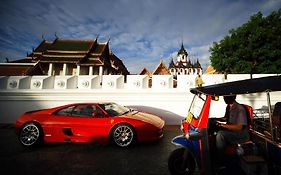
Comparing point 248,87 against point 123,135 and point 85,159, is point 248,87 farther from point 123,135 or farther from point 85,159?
point 85,159

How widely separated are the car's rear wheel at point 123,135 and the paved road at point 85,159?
186 mm

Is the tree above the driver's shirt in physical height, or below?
above

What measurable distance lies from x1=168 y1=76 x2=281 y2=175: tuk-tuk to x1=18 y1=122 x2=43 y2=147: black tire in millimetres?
3996

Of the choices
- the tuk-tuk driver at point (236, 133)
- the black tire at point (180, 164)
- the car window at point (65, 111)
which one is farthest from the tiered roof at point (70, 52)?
the tuk-tuk driver at point (236, 133)

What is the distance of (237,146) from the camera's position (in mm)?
2746

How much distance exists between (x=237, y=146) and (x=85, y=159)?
312cm

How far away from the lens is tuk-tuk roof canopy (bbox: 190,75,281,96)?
245 cm

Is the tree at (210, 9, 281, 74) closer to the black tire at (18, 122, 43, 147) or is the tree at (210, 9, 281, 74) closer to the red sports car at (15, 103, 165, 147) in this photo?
the red sports car at (15, 103, 165, 147)

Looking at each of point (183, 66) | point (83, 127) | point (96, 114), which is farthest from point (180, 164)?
point (183, 66)

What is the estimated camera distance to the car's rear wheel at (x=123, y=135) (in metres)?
4.82

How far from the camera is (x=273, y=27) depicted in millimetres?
17281

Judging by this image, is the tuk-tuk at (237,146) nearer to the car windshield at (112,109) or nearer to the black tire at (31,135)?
the car windshield at (112,109)

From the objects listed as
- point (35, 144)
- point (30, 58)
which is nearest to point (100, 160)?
point (35, 144)

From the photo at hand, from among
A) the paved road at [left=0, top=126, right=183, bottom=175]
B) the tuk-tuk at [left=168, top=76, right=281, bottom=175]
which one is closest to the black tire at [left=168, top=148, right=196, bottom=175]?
the tuk-tuk at [left=168, top=76, right=281, bottom=175]
